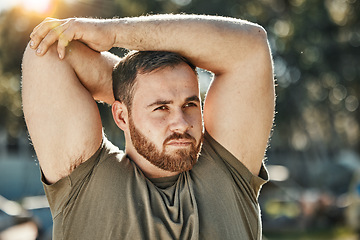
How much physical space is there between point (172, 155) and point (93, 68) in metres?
0.69

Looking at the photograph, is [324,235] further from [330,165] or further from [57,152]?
[57,152]

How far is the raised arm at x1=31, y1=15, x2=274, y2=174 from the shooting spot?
2.52 metres

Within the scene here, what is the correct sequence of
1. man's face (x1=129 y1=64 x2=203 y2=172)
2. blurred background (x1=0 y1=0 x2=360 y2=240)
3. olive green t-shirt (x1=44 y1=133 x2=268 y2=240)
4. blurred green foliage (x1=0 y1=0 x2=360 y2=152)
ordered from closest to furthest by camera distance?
olive green t-shirt (x1=44 y1=133 x2=268 y2=240) < man's face (x1=129 y1=64 x2=203 y2=172) < blurred background (x1=0 y1=0 x2=360 y2=240) < blurred green foliage (x1=0 y1=0 x2=360 y2=152)

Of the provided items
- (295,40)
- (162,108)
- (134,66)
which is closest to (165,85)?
(162,108)

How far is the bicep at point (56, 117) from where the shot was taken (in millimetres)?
2410

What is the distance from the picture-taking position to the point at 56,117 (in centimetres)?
242

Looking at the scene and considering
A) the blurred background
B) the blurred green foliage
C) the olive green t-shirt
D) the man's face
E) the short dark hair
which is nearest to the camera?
the olive green t-shirt

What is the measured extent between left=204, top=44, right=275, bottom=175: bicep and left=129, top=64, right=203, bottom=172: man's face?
0.18 meters

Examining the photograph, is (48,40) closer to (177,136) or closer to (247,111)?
(177,136)

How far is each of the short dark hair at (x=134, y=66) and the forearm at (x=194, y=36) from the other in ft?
0.14

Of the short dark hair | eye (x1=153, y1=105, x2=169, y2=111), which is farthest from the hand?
eye (x1=153, y1=105, x2=169, y2=111)

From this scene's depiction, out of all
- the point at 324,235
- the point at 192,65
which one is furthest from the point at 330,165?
the point at 192,65

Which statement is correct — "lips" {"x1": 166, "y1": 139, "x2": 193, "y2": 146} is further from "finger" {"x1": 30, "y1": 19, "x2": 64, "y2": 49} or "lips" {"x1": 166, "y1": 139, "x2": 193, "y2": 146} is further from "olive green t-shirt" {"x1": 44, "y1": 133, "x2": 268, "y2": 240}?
"finger" {"x1": 30, "y1": 19, "x2": 64, "y2": 49}

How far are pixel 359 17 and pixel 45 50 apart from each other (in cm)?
2111
